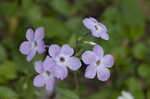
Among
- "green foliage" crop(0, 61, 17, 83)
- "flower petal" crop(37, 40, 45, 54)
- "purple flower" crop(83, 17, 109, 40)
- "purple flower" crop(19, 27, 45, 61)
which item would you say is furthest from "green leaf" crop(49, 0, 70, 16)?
"purple flower" crop(83, 17, 109, 40)

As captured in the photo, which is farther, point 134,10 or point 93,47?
point 134,10

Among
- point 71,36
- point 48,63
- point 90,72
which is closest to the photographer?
point 48,63

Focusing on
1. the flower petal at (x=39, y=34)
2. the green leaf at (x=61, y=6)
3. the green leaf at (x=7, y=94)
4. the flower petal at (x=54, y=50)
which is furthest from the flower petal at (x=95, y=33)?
the green leaf at (x=61, y=6)

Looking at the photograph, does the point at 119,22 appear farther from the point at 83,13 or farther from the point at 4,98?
the point at 4,98

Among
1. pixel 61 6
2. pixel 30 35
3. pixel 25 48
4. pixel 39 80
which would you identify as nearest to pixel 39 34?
pixel 30 35

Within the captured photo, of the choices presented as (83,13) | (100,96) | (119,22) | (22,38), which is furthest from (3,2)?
(100,96)

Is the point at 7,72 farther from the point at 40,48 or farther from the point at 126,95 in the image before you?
the point at 126,95

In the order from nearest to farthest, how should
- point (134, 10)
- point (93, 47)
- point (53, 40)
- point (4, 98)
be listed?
point (93, 47) → point (4, 98) → point (53, 40) → point (134, 10)
